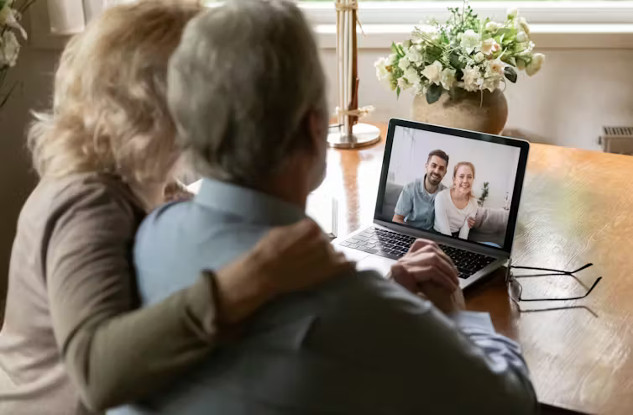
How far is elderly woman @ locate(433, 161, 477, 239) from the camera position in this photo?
1.51 m

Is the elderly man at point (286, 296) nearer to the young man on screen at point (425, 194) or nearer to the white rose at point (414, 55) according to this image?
the young man on screen at point (425, 194)

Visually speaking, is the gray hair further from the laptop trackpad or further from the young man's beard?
the young man's beard

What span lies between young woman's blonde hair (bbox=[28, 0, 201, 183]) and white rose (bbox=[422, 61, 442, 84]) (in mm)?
941

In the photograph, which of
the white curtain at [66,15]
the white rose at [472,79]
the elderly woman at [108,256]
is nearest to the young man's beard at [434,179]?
the white rose at [472,79]

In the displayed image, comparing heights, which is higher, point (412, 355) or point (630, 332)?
point (412, 355)

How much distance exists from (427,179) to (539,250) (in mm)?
263

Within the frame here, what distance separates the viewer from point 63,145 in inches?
45.0

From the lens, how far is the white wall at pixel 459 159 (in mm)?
1494

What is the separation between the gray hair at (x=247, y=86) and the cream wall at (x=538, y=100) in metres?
1.61

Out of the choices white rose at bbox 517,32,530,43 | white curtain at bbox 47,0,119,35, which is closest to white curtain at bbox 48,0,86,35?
white curtain at bbox 47,0,119,35

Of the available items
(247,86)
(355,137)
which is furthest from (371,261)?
(355,137)

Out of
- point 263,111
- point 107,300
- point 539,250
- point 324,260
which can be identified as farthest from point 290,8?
point 539,250

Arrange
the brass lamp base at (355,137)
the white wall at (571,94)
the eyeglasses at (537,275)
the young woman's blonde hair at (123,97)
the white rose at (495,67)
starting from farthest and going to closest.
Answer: the white wall at (571,94) < the brass lamp base at (355,137) < the white rose at (495,67) < the eyeglasses at (537,275) < the young woman's blonde hair at (123,97)

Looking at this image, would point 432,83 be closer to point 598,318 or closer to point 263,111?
point 598,318
